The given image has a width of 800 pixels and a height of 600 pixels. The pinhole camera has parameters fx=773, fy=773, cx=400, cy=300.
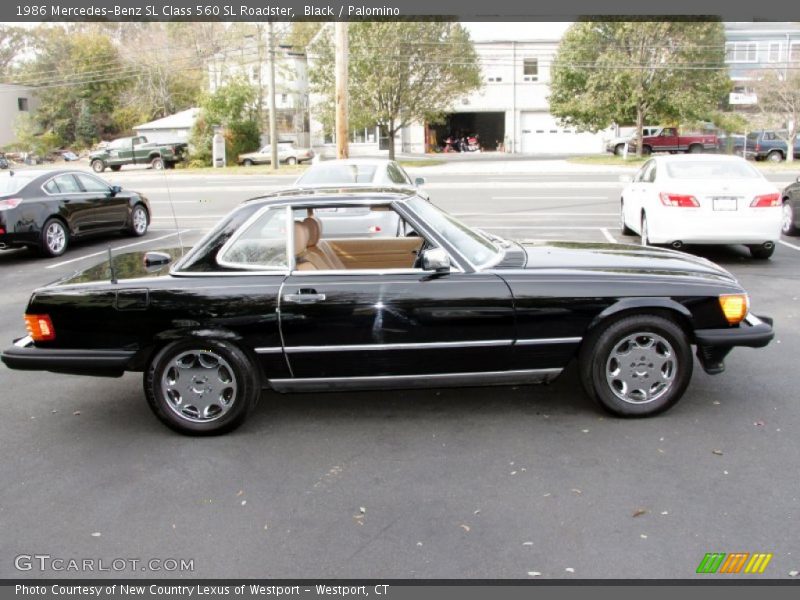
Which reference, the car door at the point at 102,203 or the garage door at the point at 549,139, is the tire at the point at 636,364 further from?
the garage door at the point at 549,139

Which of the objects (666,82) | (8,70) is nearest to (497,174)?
(666,82)

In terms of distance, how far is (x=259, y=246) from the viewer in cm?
504

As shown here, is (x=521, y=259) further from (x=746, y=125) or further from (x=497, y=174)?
(x=746, y=125)

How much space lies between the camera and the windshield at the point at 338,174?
12.9m

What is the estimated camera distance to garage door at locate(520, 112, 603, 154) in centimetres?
5347

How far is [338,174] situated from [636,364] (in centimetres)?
901

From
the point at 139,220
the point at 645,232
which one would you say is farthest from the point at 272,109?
the point at 645,232

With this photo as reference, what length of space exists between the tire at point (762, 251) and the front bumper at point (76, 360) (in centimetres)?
885

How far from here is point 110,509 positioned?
404 cm

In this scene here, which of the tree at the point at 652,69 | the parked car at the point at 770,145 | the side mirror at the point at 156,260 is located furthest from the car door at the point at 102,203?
the parked car at the point at 770,145

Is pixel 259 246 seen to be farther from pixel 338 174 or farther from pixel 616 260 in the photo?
pixel 338 174

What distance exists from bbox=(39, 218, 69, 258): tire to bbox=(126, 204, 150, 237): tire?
1.85 metres

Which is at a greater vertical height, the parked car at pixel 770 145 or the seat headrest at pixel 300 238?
the parked car at pixel 770 145

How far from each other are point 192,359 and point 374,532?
185cm
